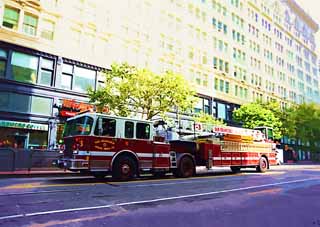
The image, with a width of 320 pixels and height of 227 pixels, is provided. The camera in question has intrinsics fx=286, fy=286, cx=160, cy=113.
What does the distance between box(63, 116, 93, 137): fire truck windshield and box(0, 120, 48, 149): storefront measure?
11.0 m

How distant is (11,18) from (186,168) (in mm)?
18574

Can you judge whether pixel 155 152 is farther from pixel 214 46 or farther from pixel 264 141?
pixel 214 46

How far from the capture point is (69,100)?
24.5m

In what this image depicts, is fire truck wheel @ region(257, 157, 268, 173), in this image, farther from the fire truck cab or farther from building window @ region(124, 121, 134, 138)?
building window @ region(124, 121, 134, 138)

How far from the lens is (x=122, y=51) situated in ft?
96.5

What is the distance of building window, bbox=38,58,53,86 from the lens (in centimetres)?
2366

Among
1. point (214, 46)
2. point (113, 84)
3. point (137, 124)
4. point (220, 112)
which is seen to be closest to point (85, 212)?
point (137, 124)

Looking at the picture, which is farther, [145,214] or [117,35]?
[117,35]

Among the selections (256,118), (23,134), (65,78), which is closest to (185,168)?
(23,134)

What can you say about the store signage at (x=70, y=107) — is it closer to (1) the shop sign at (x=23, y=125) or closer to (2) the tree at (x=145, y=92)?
(1) the shop sign at (x=23, y=125)

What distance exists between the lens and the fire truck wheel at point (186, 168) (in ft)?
48.8

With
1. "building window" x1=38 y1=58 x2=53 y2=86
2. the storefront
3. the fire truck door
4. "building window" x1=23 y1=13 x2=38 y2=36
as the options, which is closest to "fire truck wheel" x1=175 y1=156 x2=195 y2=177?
the fire truck door

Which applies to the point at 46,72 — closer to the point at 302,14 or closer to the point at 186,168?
the point at 186,168

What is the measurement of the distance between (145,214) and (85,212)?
1353 millimetres
